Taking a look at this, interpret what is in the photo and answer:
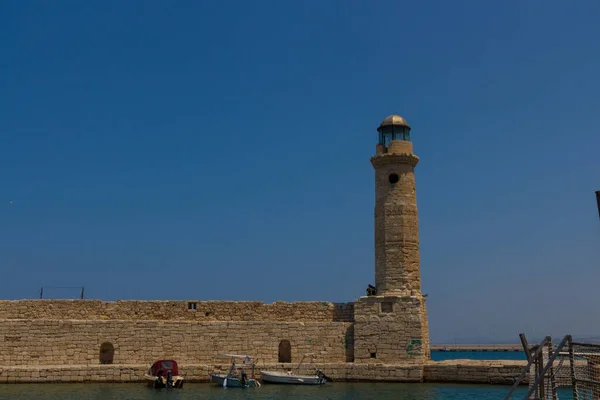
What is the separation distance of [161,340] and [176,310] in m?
1.32

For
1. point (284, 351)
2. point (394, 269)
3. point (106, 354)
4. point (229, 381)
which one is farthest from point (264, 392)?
point (106, 354)

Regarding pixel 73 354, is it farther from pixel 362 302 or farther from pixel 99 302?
pixel 362 302

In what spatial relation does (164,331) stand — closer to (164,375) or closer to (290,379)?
(164,375)

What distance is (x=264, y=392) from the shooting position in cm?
1914

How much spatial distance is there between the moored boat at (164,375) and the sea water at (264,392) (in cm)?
30

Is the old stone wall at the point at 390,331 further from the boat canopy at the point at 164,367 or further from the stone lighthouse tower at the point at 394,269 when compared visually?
the boat canopy at the point at 164,367

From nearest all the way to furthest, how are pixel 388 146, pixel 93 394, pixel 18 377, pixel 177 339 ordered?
pixel 93 394 → pixel 18 377 → pixel 177 339 → pixel 388 146

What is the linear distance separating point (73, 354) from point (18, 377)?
184 cm

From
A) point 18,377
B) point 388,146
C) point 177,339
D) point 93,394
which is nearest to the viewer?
point 93,394

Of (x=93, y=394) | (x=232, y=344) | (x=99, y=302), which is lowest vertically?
(x=93, y=394)

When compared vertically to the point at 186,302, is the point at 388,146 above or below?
above

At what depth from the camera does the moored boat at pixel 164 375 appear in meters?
19.5

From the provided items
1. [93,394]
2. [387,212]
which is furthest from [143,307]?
[387,212]

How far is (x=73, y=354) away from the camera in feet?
70.0
